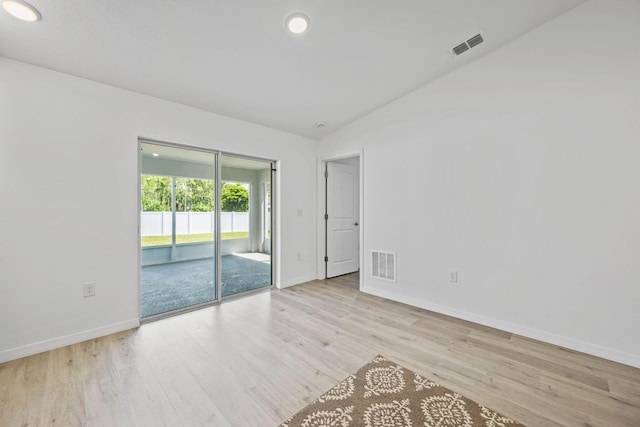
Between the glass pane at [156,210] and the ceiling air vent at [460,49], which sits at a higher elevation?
the ceiling air vent at [460,49]

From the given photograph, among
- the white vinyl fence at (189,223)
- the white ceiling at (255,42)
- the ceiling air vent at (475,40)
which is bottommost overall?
the white vinyl fence at (189,223)

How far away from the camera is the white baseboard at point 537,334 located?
2.13 metres

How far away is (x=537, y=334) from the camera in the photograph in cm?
250

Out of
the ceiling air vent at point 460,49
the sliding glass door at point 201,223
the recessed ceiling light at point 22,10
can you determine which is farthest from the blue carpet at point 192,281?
the ceiling air vent at point 460,49

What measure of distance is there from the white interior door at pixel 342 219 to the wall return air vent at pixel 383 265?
103 centimetres

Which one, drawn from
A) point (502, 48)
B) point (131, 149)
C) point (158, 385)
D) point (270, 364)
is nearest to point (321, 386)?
point (270, 364)

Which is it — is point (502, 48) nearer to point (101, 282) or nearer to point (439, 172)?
point (439, 172)

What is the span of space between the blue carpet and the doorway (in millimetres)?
1192

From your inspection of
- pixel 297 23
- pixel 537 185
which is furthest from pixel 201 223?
pixel 537 185

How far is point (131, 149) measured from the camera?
2.71 meters

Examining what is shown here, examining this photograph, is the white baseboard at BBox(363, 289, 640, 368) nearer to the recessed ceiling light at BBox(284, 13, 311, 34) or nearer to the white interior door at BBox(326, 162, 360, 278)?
the white interior door at BBox(326, 162, 360, 278)

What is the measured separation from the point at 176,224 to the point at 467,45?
507 cm

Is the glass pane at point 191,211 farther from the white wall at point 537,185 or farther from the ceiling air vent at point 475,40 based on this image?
the ceiling air vent at point 475,40

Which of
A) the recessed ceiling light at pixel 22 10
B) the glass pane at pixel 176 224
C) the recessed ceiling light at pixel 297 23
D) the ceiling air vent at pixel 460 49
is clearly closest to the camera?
the recessed ceiling light at pixel 22 10
